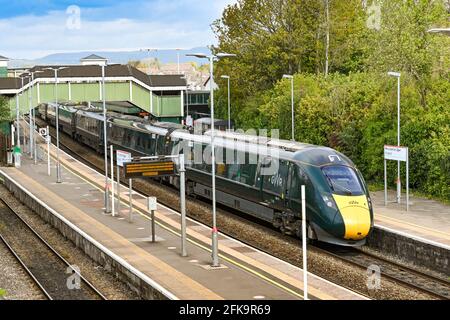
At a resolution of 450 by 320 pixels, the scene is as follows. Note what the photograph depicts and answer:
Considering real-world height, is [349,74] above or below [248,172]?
above

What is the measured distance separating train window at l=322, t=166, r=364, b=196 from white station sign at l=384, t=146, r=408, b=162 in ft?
22.8

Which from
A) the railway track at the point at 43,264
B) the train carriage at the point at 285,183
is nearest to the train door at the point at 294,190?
the train carriage at the point at 285,183

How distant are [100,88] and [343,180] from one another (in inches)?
2028

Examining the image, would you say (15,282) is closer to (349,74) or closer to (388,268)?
(388,268)

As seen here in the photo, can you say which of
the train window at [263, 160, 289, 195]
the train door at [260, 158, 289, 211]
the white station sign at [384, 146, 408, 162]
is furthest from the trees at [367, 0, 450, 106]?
the train window at [263, 160, 289, 195]

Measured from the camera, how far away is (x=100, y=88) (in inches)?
2913

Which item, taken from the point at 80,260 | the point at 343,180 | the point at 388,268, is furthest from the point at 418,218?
the point at 80,260

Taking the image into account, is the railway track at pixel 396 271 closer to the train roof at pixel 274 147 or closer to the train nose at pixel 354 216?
the train nose at pixel 354 216

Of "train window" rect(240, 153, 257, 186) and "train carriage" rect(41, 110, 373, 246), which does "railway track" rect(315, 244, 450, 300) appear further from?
"train window" rect(240, 153, 257, 186)

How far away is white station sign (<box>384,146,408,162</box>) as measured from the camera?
32562 mm

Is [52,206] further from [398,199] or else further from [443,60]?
[443,60]

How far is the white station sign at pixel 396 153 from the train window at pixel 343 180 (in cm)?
695

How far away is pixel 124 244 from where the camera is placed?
88.7ft
